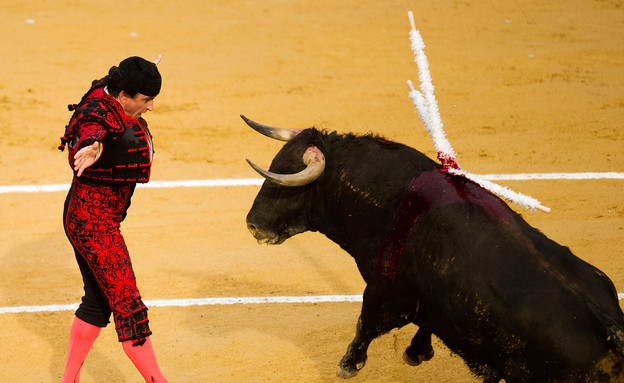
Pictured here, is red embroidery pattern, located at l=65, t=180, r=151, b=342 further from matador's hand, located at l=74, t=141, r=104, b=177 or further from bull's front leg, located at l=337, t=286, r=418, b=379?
bull's front leg, located at l=337, t=286, r=418, b=379

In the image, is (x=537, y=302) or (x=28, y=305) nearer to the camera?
(x=537, y=302)

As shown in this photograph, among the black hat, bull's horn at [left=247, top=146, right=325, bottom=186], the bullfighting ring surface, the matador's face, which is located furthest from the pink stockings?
the black hat

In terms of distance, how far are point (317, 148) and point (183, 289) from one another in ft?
8.47

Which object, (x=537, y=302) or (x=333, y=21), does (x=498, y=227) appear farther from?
(x=333, y=21)

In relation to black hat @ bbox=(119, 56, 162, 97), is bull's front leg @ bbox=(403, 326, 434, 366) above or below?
below

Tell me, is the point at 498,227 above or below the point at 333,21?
above

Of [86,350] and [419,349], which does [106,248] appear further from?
[419,349]

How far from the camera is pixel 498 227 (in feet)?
16.5

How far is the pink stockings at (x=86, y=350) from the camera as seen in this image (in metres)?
5.49

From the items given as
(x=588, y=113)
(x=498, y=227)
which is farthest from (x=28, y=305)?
(x=588, y=113)

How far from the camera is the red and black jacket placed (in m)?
5.09

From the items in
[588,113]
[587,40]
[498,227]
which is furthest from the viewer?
[587,40]

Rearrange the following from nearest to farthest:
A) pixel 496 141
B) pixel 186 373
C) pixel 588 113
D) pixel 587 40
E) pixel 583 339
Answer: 1. pixel 583 339
2. pixel 186 373
3. pixel 496 141
4. pixel 588 113
5. pixel 587 40

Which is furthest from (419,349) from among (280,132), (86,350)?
(86,350)
